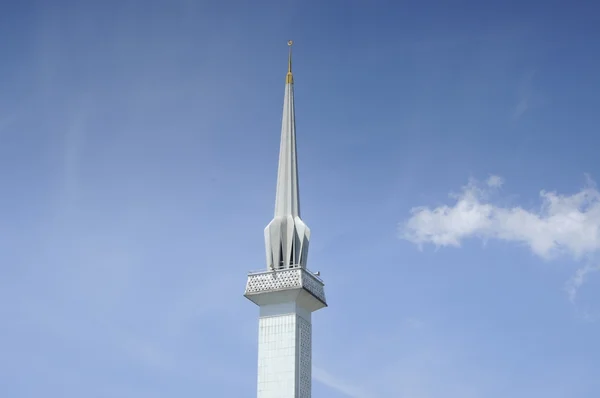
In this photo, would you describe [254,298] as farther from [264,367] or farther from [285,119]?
[285,119]

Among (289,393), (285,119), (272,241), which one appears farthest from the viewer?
(285,119)

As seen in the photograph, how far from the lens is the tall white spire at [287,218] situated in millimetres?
61625

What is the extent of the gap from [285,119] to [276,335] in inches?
618

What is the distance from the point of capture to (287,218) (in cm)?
6250

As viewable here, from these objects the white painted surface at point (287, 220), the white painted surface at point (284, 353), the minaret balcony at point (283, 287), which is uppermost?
the white painted surface at point (287, 220)

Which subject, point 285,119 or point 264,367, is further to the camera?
point 285,119

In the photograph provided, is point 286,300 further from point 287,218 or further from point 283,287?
point 287,218

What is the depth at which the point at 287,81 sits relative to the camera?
6800 cm

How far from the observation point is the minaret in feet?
Answer: 191

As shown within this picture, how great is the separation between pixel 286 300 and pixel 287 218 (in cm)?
574

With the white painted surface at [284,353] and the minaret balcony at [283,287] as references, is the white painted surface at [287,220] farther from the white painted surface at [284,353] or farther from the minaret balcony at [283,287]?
the white painted surface at [284,353]

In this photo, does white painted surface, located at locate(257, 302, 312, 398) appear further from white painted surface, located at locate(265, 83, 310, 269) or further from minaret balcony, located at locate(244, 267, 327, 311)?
white painted surface, located at locate(265, 83, 310, 269)

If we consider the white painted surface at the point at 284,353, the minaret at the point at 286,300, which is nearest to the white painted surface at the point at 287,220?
the minaret at the point at 286,300

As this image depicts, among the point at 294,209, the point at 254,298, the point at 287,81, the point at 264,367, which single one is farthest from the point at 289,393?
the point at 287,81
